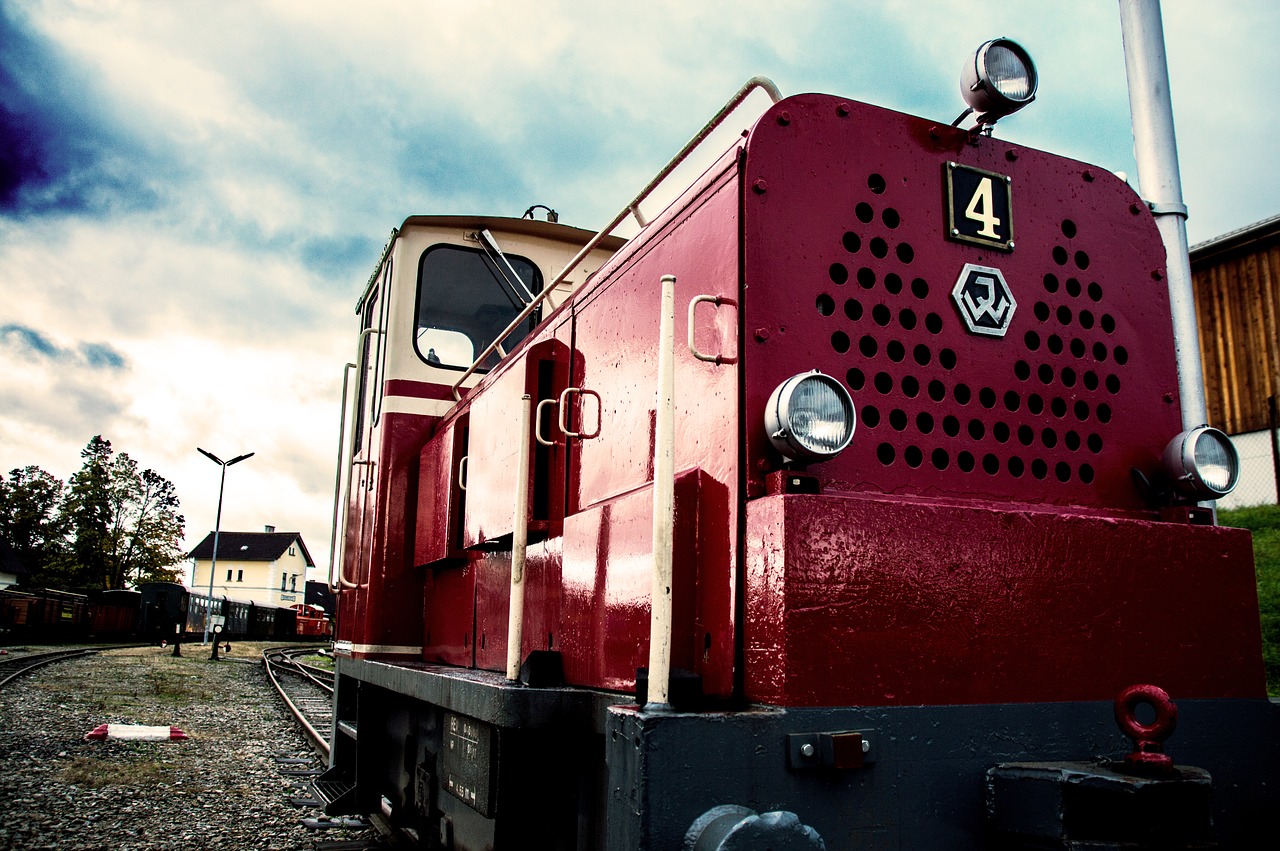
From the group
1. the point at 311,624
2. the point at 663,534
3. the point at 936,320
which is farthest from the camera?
the point at 311,624

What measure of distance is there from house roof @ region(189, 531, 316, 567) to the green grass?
67195mm

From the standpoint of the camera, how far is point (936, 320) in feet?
8.07

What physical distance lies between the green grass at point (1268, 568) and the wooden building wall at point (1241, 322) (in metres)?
1.44

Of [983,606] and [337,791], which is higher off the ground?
[983,606]

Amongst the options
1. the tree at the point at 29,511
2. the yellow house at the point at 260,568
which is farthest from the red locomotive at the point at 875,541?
the yellow house at the point at 260,568

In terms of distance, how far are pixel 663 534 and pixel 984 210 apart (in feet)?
4.28

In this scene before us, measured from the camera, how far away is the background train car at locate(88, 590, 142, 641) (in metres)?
32.1

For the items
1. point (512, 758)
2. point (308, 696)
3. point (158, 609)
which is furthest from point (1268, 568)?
point (158, 609)

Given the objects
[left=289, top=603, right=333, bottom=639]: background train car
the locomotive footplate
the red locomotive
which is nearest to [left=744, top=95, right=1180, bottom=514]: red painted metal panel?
the red locomotive

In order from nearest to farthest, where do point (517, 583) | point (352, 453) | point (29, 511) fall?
point (517, 583) → point (352, 453) → point (29, 511)

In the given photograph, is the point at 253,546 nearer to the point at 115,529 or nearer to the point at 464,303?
the point at 115,529

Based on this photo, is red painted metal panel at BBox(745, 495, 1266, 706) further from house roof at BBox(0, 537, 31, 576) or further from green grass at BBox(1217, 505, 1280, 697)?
house roof at BBox(0, 537, 31, 576)

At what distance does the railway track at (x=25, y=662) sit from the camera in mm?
14841

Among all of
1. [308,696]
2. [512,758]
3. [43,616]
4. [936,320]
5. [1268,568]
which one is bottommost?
[308,696]
